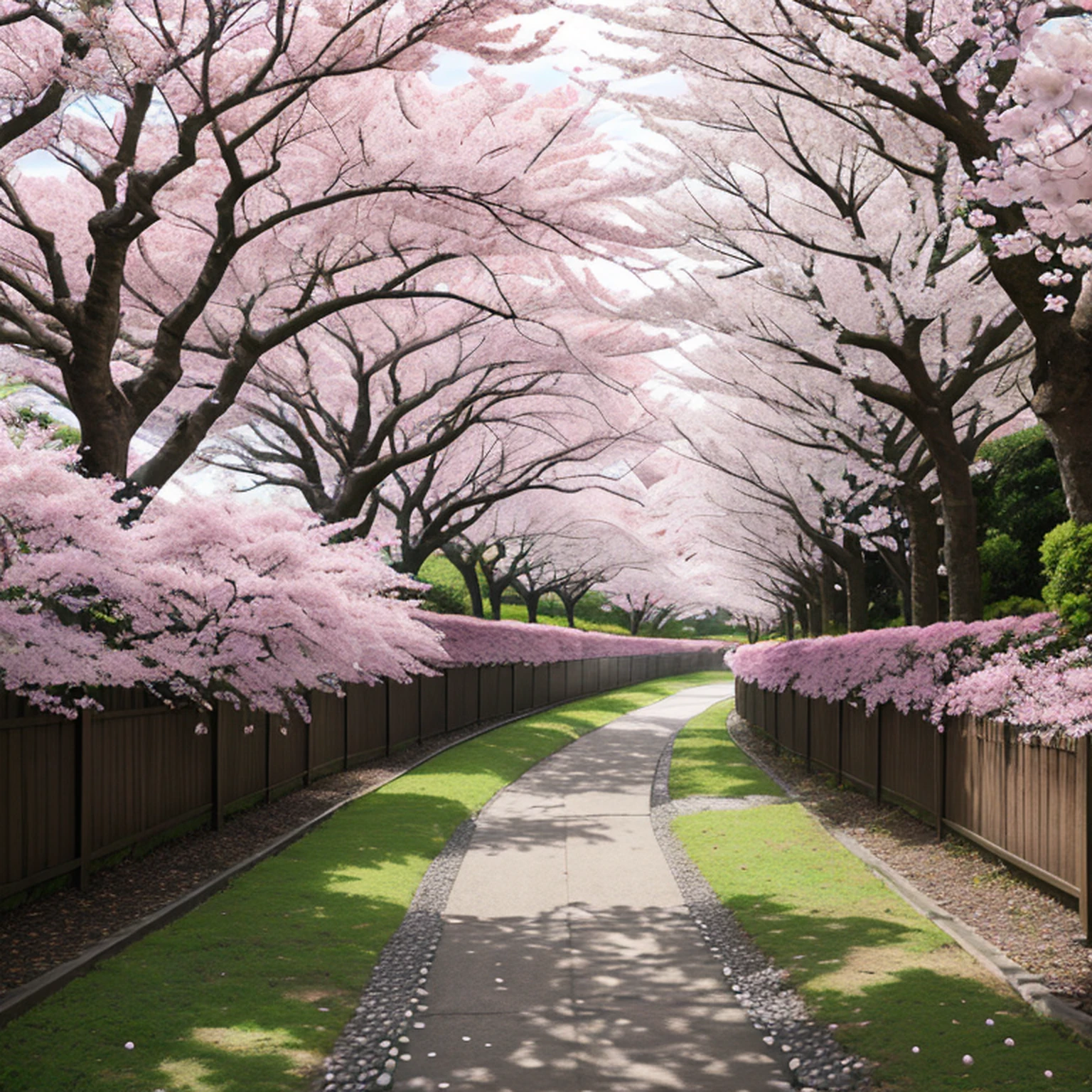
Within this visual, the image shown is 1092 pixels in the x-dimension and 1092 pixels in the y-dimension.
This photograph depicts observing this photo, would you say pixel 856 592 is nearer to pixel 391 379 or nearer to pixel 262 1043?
pixel 391 379

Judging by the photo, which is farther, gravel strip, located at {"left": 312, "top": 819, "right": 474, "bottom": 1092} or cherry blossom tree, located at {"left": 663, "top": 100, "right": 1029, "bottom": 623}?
cherry blossom tree, located at {"left": 663, "top": 100, "right": 1029, "bottom": 623}

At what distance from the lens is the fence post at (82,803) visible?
9.38 m

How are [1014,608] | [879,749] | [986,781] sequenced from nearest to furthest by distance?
[986,781] < [879,749] < [1014,608]

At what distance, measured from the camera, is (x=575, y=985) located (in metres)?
7.26

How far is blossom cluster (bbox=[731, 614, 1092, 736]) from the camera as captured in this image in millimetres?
7773

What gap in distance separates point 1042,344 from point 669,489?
26024 mm

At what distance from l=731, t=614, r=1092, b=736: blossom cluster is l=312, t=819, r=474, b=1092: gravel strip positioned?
476cm

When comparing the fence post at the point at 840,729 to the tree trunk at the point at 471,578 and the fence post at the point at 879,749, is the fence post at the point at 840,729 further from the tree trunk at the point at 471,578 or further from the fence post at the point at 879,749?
the tree trunk at the point at 471,578

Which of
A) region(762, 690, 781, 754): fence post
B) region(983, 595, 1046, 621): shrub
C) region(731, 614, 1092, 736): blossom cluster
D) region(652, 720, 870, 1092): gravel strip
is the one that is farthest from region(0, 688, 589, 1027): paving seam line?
region(762, 690, 781, 754): fence post

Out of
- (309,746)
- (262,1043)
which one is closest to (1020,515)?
(309,746)

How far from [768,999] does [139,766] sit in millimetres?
6696

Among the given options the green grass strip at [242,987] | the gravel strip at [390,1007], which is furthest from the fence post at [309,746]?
the gravel strip at [390,1007]

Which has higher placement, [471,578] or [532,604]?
[471,578]

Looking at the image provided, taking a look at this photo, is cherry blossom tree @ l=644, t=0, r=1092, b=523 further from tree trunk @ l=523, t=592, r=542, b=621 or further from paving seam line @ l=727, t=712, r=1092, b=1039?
tree trunk @ l=523, t=592, r=542, b=621
